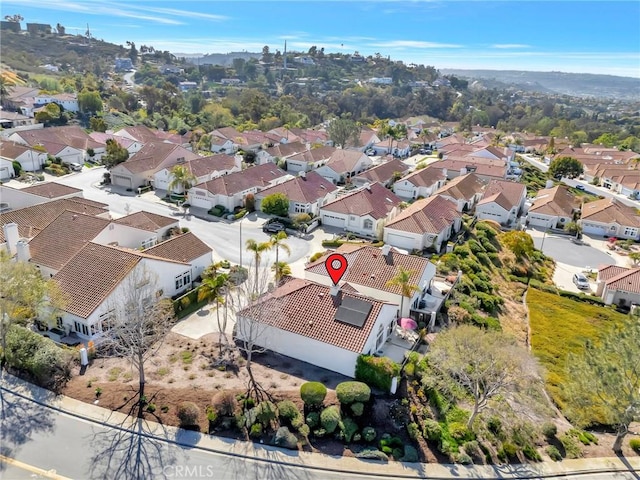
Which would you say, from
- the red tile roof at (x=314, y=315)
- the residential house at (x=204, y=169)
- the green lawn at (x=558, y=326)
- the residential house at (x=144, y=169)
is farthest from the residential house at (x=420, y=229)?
the residential house at (x=144, y=169)

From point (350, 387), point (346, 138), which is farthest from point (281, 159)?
point (350, 387)

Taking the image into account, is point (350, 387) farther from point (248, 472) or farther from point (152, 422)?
point (152, 422)

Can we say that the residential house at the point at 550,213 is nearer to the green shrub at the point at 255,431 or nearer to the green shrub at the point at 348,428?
the green shrub at the point at 348,428

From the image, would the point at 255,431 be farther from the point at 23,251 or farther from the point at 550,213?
the point at 550,213

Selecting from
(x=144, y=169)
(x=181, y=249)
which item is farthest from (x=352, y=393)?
(x=144, y=169)

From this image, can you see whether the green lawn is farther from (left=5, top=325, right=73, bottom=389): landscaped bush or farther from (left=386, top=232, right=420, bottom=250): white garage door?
(left=5, top=325, right=73, bottom=389): landscaped bush

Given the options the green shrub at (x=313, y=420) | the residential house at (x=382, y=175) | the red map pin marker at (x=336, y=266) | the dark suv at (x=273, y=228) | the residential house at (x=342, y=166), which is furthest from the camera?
the residential house at (x=342, y=166)
